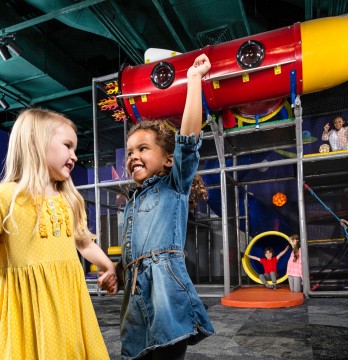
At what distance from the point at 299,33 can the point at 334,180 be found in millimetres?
2157

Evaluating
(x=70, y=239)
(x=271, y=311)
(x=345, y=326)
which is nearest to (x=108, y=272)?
(x=70, y=239)

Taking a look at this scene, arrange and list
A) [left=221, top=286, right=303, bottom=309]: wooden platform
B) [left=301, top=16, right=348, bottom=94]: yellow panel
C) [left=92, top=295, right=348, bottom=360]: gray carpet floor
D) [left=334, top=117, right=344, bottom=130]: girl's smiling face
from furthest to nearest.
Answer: [left=334, top=117, right=344, bottom=130]: girl's smiling face, [left=301, top=16, right=348, bottom=94]: yellow panel, [left=221, top=286, right=303, bottom=309]: wooden platform, [left=92, top=295, right=348, bottom=360]: gray carpet floor

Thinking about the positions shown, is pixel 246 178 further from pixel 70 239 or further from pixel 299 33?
pixel 70 239

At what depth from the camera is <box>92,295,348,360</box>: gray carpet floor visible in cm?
212

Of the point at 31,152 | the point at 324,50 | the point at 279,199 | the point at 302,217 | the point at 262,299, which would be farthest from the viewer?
the point at 279,199

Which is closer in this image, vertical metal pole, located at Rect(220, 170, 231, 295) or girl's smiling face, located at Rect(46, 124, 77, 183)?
girl's smiling face, located at Rect(46, 124, 77, 183)

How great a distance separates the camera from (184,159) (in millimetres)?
1305

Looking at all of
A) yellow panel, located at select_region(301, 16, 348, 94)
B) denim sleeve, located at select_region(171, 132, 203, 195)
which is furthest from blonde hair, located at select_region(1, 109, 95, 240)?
yellow panel, located at select_region(301, 16, 348, 94)

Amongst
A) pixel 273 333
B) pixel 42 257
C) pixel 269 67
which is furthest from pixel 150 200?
pixel 269 67

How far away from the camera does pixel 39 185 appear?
1365mm

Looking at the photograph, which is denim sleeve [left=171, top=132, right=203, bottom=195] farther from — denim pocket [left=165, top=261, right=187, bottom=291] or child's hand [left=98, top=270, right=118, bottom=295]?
child's hand [left=98, top=270, right=118, bottom=295]

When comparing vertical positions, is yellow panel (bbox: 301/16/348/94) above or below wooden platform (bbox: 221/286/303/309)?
above

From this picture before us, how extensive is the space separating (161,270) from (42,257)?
440mm

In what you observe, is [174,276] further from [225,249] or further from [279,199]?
[279,199]
